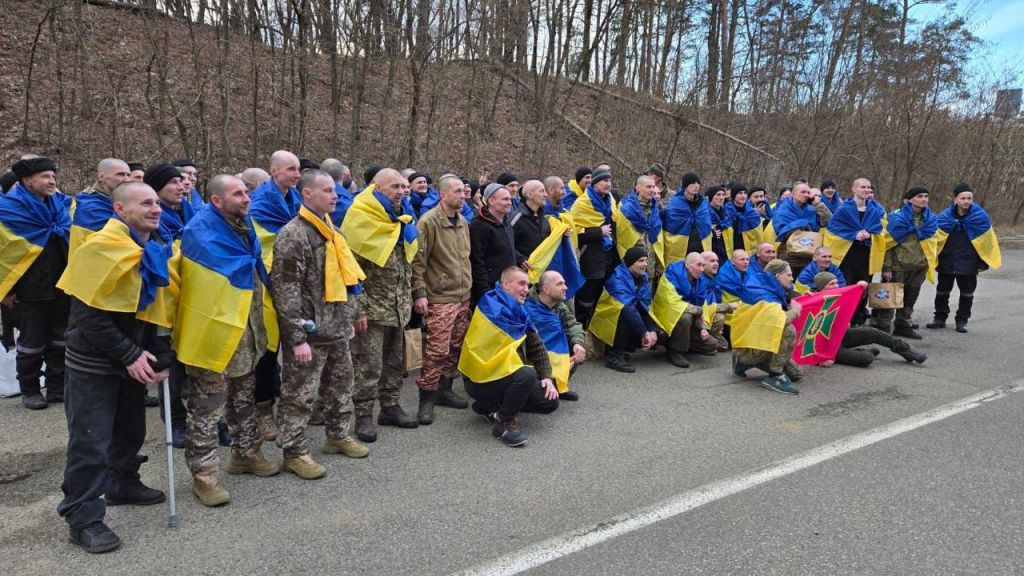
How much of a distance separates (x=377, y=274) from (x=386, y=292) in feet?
0.51

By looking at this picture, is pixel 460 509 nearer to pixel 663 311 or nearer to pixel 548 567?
pixel 548 567

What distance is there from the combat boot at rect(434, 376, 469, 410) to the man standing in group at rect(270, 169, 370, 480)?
158cm

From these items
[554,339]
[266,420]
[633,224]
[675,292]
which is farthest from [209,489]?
[633,224]

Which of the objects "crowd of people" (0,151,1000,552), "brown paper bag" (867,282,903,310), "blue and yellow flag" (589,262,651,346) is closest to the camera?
"crowd of people" (0,151,1000,552)

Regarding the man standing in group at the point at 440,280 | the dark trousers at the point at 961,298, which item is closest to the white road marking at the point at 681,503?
the man standing in group at the point at 440,280

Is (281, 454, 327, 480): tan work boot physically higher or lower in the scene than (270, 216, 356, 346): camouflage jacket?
lower

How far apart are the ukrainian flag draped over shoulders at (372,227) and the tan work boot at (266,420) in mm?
1322

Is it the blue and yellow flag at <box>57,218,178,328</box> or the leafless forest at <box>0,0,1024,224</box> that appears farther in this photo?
the leafless forest at <box>0,0,1024,224</box>

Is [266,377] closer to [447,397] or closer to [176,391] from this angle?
[176,391]

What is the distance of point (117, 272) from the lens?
3170 mm

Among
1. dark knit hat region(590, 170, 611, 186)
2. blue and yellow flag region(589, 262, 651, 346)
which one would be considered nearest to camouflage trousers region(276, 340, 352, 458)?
blue and yellow flag region(589, 262, 651, 346)

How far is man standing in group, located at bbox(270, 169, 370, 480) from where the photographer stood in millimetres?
4043

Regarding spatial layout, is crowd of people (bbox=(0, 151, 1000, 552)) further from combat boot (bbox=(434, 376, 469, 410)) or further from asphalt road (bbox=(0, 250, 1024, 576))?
asphalt road (bbox=(0, 250, 1024, 576))

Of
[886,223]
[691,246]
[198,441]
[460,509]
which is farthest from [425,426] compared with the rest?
[886,223]
